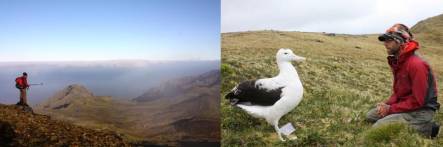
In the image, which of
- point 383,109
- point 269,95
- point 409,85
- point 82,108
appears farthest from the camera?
point 383,109

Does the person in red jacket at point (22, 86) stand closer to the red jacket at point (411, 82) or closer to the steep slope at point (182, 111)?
the steep slope at point (182, 111)

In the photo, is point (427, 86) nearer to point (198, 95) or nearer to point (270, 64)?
point (198, 95)

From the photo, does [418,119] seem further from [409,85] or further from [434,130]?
[409,85]

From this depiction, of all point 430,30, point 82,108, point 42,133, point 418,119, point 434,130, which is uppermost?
point 430,30

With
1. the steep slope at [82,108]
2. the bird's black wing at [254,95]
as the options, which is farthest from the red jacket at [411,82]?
the steep slope at [82,108]

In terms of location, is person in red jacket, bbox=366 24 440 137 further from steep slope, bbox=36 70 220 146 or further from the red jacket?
steep slope, bbox=36 70 220 146

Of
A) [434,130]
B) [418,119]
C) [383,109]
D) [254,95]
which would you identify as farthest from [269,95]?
[434,130]

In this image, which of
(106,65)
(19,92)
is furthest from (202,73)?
(19,92)
